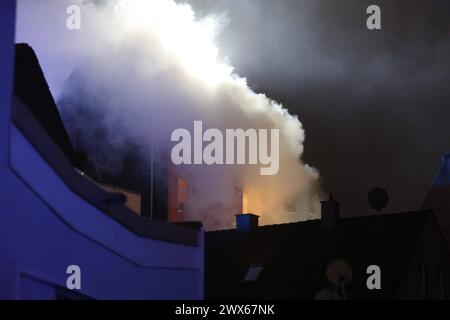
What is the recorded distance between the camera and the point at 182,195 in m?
25.5

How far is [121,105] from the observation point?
2338cm

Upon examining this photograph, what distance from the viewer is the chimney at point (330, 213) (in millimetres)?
24516

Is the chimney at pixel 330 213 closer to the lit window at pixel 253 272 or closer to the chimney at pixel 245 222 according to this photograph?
the lit window at pixel 253 272

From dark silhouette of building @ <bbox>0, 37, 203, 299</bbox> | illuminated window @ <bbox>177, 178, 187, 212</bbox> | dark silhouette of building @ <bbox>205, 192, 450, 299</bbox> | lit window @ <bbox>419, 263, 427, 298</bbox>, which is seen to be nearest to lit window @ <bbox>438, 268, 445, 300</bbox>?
dark silhouette of building @ <bbox>205, 192, 450, 299</bbox>

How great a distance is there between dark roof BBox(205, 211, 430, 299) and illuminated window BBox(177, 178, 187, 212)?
1.42m

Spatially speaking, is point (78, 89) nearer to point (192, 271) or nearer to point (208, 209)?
point (208, 209)

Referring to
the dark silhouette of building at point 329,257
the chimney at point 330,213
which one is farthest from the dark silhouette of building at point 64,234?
the chimney at point 330,213

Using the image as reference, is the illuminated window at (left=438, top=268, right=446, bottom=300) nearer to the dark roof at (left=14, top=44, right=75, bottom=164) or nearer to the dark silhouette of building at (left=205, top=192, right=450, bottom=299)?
the dark silhouette of building at (left=205, top=192, right=450, bottom=299)

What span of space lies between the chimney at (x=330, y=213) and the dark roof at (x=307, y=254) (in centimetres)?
20

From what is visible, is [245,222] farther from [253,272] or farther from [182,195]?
[253,272]
